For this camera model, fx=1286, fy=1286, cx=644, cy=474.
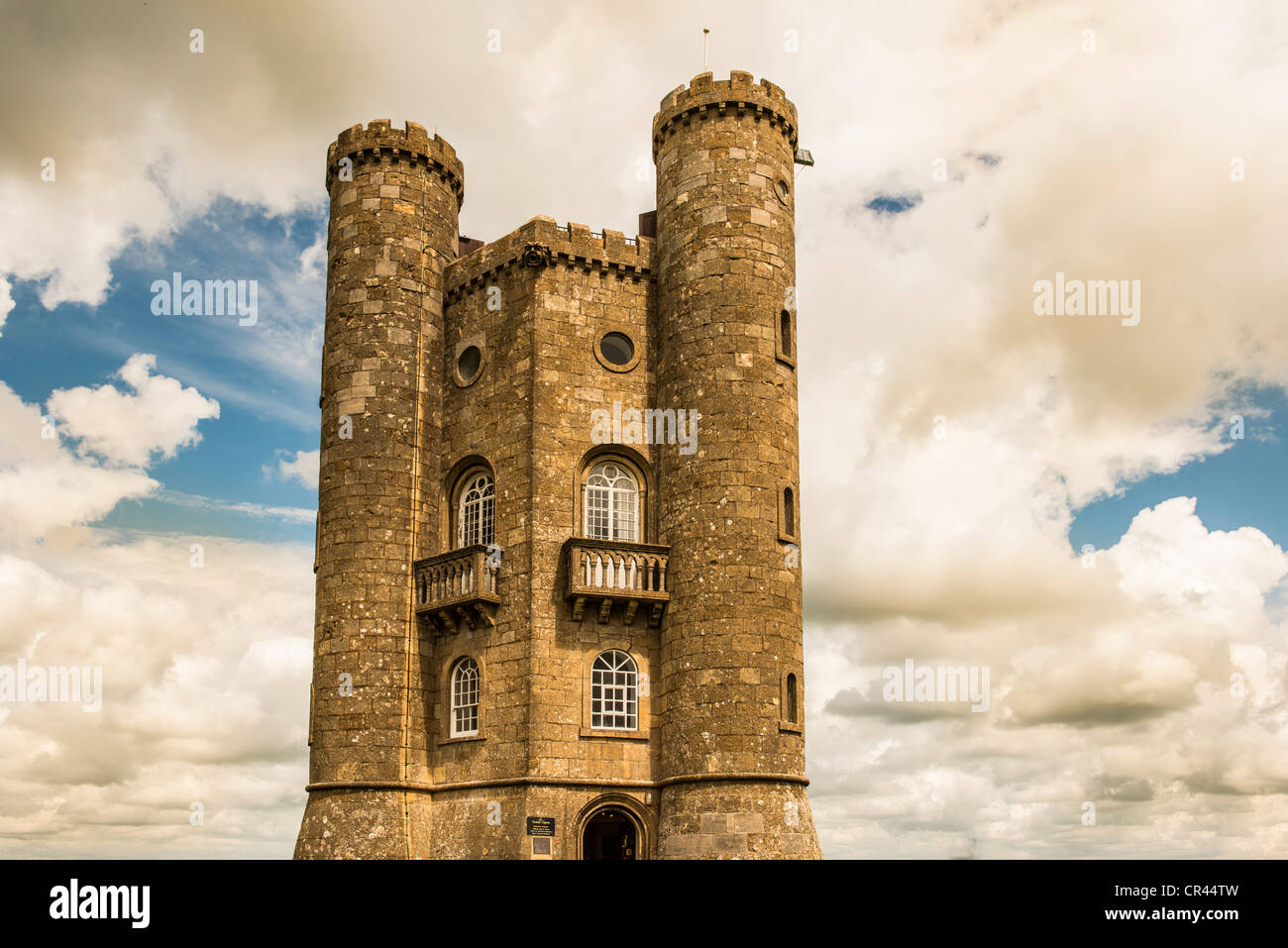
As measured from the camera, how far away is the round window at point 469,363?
120 ft

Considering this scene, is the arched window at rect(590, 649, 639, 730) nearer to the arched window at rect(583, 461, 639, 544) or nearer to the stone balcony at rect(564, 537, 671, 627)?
the stone balcony at rect(564, 537, 671, 627)

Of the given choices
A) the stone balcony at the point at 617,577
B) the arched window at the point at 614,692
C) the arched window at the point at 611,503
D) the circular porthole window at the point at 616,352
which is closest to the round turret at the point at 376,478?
the arched window at the point at 611,503

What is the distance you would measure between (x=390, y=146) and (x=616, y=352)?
9.28 metres

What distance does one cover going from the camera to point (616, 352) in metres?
35.6

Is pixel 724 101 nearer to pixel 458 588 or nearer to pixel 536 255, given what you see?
pixel 536 255

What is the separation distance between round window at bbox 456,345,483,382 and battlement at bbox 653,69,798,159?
8.05m

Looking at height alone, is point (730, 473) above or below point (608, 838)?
above

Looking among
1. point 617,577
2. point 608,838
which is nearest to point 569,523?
point 617,577

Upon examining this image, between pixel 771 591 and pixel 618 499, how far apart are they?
197 inches

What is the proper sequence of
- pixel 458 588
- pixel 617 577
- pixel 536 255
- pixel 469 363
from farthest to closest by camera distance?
pixel 469 363
pixel 536 255
pixel 458 588
pixel 617 577

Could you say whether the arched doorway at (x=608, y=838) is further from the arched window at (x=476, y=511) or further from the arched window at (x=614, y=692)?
the arched window at (x=476, y=511)

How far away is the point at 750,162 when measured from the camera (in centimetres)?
3522
